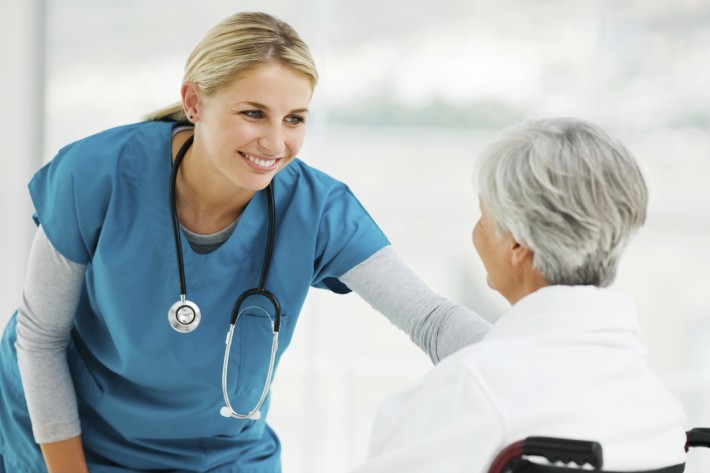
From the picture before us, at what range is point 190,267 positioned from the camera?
147 cm

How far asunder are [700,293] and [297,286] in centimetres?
386

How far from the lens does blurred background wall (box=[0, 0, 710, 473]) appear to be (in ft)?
10.4

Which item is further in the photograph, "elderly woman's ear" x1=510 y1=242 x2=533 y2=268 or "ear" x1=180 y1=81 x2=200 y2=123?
"ear" x1=180 y1=81 x2=200 y2=123

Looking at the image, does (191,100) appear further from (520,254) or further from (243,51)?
(520,254)

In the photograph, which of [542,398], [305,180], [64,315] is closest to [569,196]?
[542,398]

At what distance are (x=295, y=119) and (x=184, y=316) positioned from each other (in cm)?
36

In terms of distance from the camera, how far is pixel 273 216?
4.87ft

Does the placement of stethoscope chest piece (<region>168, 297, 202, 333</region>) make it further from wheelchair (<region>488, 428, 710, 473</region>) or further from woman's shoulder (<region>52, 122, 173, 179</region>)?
wheelchair (<region>488, 428, 710, 473</region>)

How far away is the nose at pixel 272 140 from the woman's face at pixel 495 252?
0.36 metres

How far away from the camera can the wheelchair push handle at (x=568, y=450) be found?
92 cm

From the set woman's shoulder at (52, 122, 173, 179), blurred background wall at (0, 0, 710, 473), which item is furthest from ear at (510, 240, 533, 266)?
blurred background wall at (0, 0, 710, 473)

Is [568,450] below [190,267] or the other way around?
below

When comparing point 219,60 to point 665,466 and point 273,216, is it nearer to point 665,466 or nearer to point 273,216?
point 273,216

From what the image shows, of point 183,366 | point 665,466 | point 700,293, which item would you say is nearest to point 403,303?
point 183,366
